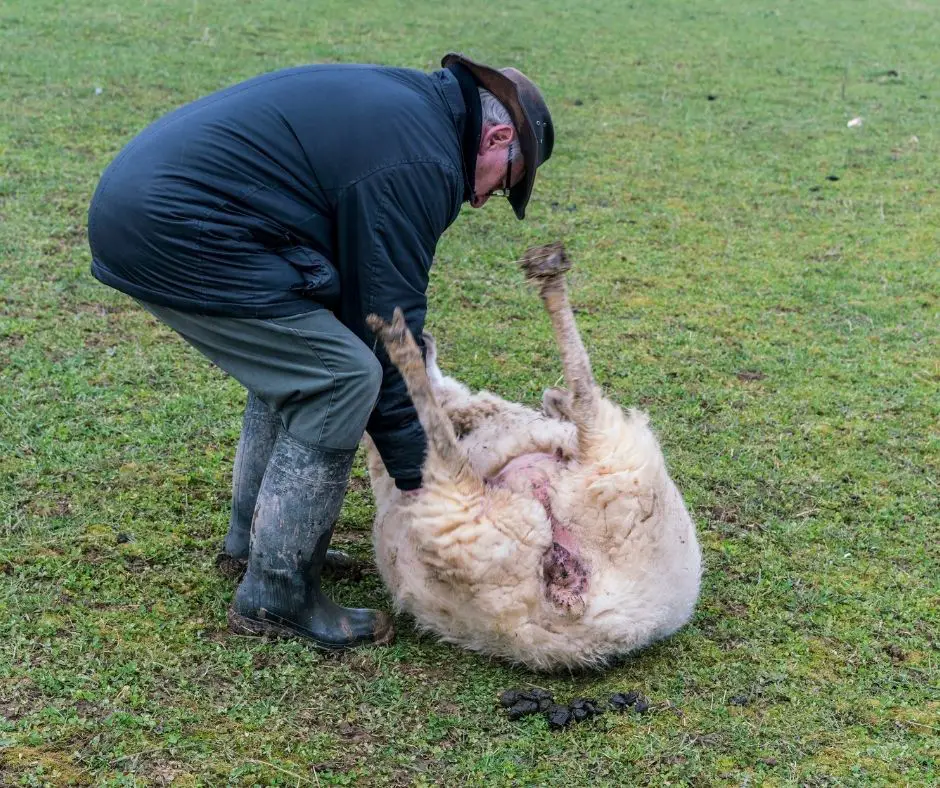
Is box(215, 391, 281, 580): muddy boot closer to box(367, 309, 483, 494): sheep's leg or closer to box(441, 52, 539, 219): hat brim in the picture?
box(367, 309, 483, 494): sheep's leg

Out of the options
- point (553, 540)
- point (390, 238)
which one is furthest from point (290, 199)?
point (553, 540)

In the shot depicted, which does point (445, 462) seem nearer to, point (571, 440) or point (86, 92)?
point (571, 440)

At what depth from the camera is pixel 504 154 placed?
→ 126 inches

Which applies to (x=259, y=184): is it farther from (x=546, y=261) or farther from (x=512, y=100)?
(x=546, y=261)

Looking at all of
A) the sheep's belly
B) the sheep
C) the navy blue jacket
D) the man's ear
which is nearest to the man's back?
the navy blue jacket

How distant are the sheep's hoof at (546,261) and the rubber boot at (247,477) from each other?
3.48 ft

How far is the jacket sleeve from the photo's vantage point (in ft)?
9.55

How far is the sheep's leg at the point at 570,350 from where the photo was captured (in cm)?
339

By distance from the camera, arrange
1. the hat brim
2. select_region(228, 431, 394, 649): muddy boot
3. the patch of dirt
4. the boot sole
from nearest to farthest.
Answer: the hat brim < select_region(228, 431, 394, 649): muddy boot < the boot sole < the patch of dirt

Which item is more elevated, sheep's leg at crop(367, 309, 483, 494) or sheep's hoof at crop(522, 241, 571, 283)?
sheep's hoof at crop(522, 241, 571, 283)

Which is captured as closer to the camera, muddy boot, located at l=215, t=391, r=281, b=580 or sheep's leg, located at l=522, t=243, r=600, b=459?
sheep's leg, located at l=522, t=243, r=600, b=459

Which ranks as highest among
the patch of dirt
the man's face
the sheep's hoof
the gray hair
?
the gray hair

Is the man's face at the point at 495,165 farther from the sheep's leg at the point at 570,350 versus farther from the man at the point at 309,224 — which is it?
the sheep's leg at the point at 570,350

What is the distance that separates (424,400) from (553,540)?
631 mm
